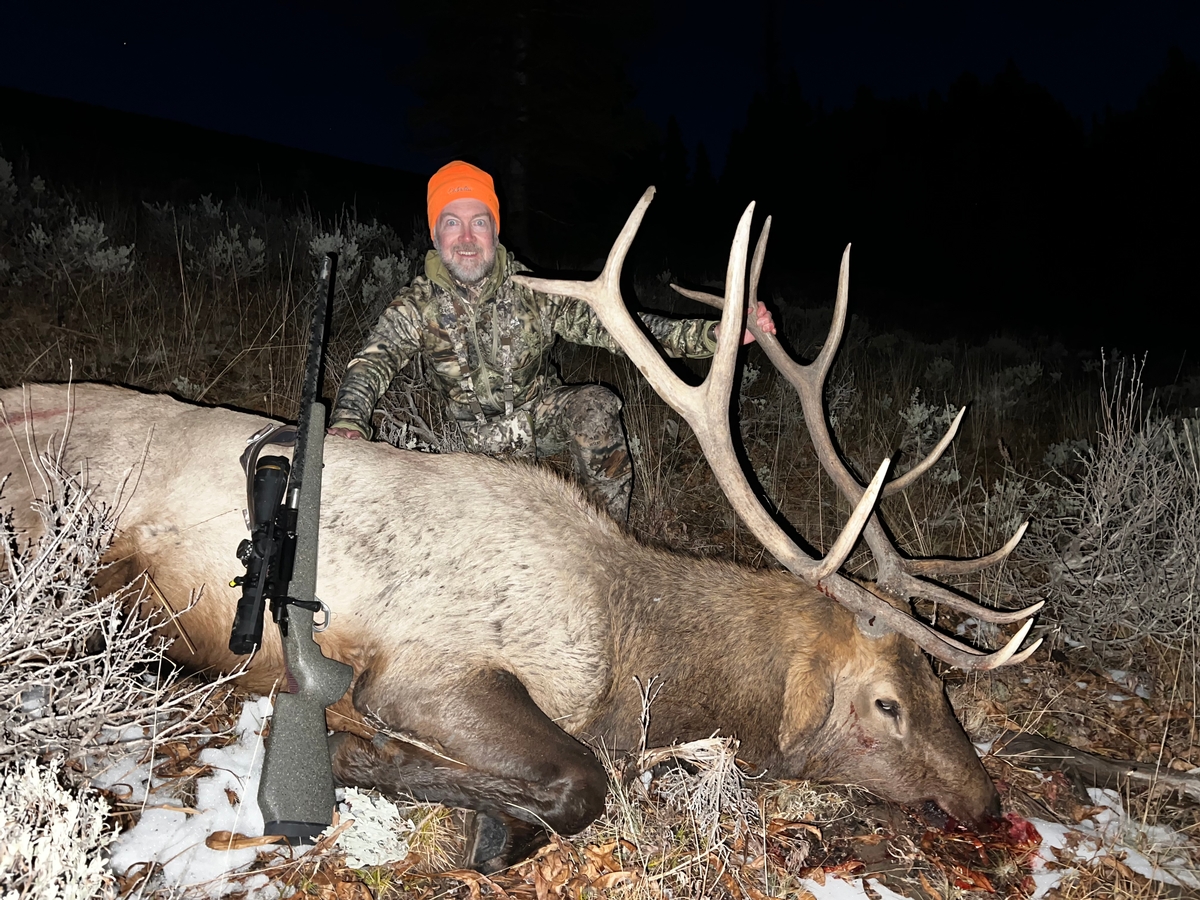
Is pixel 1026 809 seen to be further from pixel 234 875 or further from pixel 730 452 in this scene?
pixel 234 875

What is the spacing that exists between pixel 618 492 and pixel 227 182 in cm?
1904

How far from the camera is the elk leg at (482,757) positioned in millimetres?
2402

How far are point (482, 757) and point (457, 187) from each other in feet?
8.70

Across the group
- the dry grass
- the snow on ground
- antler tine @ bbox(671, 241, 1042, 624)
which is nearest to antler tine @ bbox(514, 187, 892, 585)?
antler tine @ bbox(671, 241, 1042, 624)

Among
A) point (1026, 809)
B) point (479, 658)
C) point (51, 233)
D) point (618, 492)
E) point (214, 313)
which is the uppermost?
point (51, 233)

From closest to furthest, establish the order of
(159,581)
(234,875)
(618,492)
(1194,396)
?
1. (234,875)
2. (159,581)
3. (618,492)
4. (1194,396)

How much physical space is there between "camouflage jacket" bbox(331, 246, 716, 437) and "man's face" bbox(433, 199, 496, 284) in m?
0.09

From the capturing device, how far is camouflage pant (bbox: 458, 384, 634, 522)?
398cm

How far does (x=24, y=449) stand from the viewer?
9.55 feet

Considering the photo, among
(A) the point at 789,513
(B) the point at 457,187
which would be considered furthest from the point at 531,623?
(A) the point at 789,513

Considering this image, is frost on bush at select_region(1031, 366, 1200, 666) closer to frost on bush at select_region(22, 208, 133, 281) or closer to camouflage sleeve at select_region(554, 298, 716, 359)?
camouflage sleeve at select_region(554, 298, 716, 359)

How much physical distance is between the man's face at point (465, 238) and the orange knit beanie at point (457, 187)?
0.10 feet

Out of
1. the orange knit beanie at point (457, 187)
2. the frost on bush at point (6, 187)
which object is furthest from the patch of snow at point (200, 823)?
the frost on bush at point (6, 187)

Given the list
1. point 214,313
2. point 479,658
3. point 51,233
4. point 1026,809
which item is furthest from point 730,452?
point 51,233
